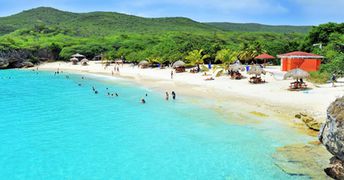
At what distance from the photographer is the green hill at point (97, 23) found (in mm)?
126863

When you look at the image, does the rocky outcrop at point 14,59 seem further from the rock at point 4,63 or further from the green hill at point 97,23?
the green hill at point 97,23

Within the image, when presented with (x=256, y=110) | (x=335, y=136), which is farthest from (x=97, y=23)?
(x=335, y=136)

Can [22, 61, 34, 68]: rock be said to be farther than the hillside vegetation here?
Yes

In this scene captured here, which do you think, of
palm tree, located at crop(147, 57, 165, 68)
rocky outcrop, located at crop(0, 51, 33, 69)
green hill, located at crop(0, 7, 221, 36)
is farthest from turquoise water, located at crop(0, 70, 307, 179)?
green hill, located at crop(0, 7, 221, 36)

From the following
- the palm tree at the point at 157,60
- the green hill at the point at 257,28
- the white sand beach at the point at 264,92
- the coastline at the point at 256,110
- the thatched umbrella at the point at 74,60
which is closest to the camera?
the coastline at the point at 256,110

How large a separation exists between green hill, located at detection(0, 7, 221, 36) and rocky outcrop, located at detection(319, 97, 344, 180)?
11455 cm

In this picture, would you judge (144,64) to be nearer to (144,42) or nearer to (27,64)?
(144,42)

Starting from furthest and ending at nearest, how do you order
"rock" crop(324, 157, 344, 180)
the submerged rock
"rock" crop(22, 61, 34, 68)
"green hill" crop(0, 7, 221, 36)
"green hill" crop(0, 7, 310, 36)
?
"green hill" crop(0, 7, 221, 36) → "green hill" crop(0, 7, 310, 36) → "rock" crop(22, 61, 34, 68) → the submerged rock → "rock" crop(324, 157, 344, 180)

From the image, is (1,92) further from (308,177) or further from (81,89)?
(308,177)

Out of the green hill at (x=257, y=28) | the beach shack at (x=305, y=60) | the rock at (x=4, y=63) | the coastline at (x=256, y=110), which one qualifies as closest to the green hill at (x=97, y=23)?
the green hill at (x=257, y=28)

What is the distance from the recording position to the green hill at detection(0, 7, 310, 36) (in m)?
127

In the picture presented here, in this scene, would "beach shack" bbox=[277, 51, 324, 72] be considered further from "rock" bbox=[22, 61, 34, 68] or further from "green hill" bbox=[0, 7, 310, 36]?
"green hill" bbox=[0, 7, 310, 36]

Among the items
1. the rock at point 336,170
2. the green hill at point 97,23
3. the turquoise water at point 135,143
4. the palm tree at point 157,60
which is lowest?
the turquoise water at point 135,143

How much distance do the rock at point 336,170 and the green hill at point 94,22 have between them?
11450cm
